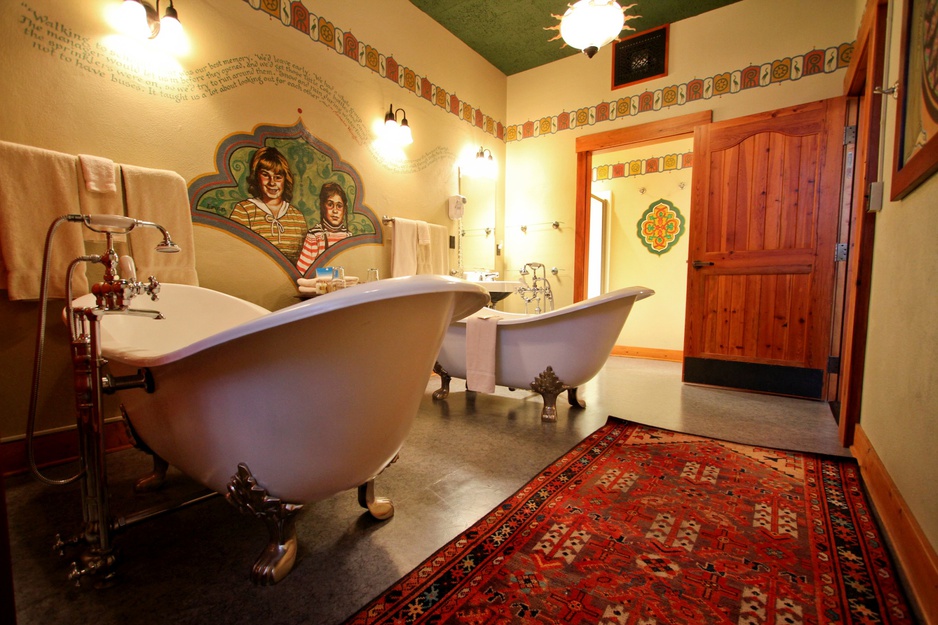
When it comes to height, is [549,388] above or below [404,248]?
below

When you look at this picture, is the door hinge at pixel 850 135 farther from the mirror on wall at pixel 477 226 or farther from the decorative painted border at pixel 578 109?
the mirror on wall at pixel 477 226

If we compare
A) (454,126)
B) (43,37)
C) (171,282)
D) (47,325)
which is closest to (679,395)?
(454,126)

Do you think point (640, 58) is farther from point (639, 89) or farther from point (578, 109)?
point (578, 109)

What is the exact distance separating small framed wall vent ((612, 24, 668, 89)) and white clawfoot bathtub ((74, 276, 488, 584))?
10.6 feet

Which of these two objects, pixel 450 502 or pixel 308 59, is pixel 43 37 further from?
pixel 450 502

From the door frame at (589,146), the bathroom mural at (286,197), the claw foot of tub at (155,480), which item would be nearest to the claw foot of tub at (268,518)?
the claw foot of tub at (155,480)

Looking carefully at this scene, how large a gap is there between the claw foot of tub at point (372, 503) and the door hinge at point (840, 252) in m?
2.98

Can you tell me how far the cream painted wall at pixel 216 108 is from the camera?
155cm

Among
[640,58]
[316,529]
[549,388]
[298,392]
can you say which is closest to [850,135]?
[640,58]

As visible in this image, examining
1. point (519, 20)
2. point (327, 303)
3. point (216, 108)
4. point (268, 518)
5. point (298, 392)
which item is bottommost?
point (268, 518)

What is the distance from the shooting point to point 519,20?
315 cm

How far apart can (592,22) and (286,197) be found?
1.84 meters

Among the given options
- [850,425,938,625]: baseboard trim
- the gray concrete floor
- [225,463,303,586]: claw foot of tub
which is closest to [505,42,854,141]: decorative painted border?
the gray concrete floor

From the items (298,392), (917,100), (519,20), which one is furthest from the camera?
(519,20)
